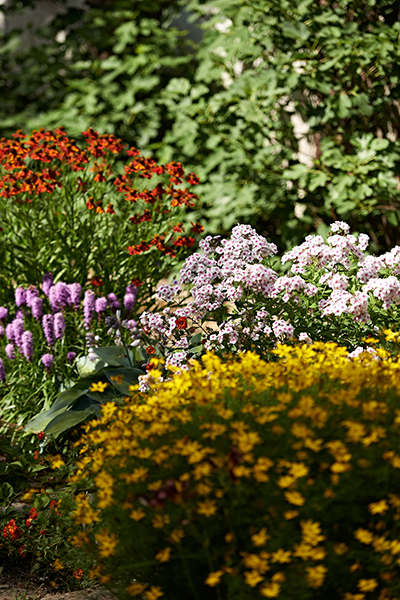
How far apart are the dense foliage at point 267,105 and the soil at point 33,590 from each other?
2.92 metres

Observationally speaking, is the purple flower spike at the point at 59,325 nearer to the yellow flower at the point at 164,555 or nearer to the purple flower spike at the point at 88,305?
the purple flower spike at the point at 88,305

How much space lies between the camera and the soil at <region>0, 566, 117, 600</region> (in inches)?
68.7

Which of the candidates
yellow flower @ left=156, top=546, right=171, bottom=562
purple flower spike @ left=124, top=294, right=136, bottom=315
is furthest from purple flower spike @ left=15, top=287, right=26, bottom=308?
yellow flower @ left=156, top=546, right=171, bottom=562

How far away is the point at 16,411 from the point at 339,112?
267cm

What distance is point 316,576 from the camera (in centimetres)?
110

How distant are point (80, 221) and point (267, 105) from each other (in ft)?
6.30

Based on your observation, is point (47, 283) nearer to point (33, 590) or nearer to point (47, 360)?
point (47, 360)

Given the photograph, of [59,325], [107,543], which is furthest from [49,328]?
[107,543]

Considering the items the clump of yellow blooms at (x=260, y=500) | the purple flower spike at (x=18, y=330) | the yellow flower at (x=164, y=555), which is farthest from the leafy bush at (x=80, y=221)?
the yellow flower at (x=164, y=555)

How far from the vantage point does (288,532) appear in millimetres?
1196

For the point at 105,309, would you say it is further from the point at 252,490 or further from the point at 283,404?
the point at 252,490

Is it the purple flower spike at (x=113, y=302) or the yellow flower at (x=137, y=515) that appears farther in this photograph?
the purple flower spike at (x=113, y=302)

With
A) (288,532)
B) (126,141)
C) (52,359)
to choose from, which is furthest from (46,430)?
(126,141)

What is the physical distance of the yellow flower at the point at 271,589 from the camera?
1.10 meters
